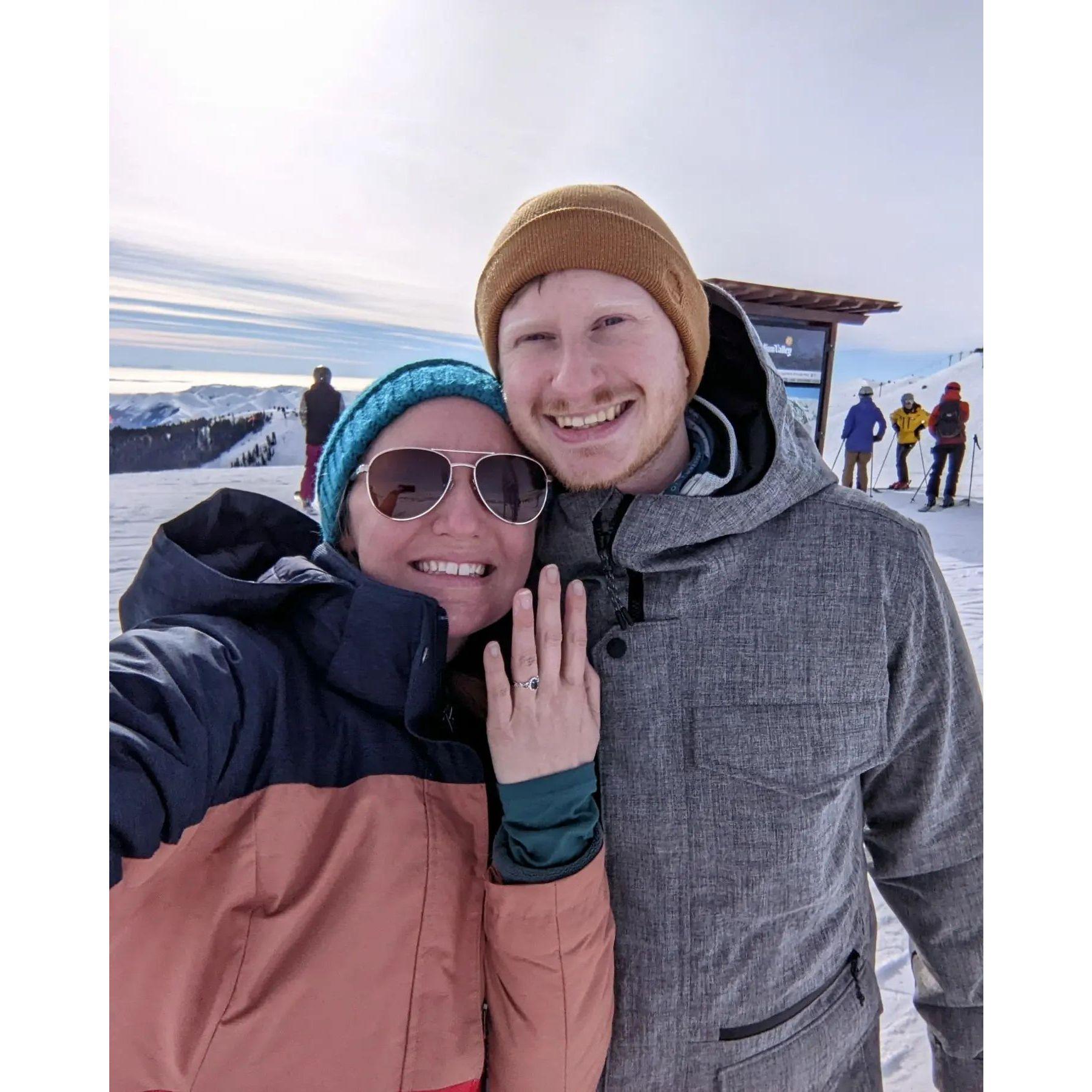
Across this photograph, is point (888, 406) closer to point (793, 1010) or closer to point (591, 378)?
point (591, 378)

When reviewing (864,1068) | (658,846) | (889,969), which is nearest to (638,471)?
(658,846)

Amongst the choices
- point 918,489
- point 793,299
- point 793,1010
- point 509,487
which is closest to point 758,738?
point 793,1010

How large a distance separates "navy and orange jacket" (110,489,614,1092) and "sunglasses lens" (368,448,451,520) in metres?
0.16

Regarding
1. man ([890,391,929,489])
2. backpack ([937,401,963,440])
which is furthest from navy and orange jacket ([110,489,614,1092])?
man ([890,391,929,489])

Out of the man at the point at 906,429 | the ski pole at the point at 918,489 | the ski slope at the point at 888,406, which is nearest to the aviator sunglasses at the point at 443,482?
the ski slope at the point at 888,406

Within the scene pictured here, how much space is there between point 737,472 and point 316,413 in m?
2.78

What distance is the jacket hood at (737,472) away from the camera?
0.96 meters

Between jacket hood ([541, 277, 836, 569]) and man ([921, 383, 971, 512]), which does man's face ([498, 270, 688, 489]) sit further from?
man ([921, 383, 971, 512])

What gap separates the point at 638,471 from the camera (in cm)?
105

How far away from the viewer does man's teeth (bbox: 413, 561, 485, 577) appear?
40.5 inches

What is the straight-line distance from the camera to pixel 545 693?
0.86 m
